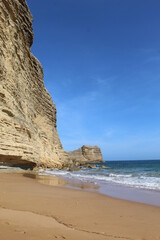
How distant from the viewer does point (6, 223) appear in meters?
3.31

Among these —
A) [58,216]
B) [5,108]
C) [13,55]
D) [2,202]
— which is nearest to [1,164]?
[5,108]

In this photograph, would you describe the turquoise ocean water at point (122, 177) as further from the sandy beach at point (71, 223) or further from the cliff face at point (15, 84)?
the sandy beach at point (71, 223)

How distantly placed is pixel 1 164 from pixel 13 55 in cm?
950

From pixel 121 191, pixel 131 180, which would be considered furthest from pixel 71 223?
pixel 131 180

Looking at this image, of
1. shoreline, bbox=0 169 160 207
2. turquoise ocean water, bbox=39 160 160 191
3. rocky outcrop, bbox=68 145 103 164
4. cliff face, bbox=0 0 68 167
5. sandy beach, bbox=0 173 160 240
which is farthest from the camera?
rocky outcrop, bbox=68 145 103 164

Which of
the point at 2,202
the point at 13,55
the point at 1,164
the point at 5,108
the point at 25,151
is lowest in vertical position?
the point at 2,202

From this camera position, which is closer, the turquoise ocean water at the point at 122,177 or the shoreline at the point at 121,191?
the shoreline at the point at 121,191

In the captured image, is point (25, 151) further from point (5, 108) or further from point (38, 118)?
point (38, 118)

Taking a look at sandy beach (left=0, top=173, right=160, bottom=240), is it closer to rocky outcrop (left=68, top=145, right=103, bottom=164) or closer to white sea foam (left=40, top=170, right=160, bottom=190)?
white sea foam (left=40, top=170, right=160, bottom=190)

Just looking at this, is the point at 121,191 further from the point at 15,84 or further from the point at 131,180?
the point at 15,84

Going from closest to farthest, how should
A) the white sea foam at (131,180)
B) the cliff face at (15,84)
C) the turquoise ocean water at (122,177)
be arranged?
1. the white sea foam at (131,180)
2. the turquoise ocean water at (122,177)
3. the cliff face at (15,84)

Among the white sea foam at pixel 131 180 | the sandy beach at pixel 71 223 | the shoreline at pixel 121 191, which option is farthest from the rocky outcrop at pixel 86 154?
the sandy beach at pixel 71 223

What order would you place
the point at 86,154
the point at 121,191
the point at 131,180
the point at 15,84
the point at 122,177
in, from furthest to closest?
1. the point at 86,154
2. the point at 122,177
3. the point at 15,84
4. the point at 131,180
5. the point at 121,191

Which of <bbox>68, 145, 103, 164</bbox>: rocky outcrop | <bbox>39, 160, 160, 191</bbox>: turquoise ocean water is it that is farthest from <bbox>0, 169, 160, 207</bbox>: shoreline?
<bbox>68, 145, 103, 164</bbox>: rocky outcrop
